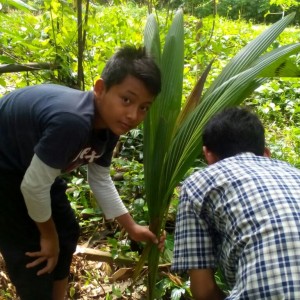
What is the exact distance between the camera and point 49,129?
1034 millimetres

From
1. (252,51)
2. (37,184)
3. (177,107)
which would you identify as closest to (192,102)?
(177,107)

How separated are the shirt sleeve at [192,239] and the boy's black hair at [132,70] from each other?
32 centimetres

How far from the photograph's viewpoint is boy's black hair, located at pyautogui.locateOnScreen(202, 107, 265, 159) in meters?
1.15

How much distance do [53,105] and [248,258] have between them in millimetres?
639

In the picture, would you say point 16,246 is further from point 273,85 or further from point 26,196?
point 273,85

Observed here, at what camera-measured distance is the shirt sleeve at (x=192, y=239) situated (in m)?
Result: 1.15

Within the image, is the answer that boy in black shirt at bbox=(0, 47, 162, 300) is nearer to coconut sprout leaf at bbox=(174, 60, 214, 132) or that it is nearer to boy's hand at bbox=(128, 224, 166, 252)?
boy's hand at bbox=(128, 224, 166, 252)

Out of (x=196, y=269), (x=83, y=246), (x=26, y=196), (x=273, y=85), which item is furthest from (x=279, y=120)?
(x=26, y=196)

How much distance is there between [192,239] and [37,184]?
0.47m

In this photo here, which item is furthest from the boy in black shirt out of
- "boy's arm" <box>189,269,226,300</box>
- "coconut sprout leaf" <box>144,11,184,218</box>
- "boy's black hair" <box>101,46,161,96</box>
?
"boy's arm" <box>189,269,226,300</box>

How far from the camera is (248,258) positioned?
957 millimetres

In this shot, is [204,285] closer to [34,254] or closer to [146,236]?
[146,236]

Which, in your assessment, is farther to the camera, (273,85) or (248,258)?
(273,85)

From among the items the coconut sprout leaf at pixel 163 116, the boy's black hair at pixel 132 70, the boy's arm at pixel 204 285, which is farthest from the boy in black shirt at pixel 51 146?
the boy's arm at pixel 204 285
